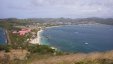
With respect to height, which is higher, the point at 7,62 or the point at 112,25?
the point at 7,62

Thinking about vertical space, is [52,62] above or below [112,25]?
above

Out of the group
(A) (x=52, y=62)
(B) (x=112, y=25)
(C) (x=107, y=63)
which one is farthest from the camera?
(B) (x=112, y=25)

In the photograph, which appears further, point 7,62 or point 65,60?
point 7,62

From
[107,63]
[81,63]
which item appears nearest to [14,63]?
[81,63]

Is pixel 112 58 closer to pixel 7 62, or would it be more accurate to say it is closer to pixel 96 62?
pixel 96 62

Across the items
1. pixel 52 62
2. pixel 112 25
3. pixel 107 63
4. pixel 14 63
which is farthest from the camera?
pixel 112 25

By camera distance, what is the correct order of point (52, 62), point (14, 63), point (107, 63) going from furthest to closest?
point (14, 63)
point (52, 62)
point (107, 63)

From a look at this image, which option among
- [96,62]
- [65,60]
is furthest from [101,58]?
[65,60]

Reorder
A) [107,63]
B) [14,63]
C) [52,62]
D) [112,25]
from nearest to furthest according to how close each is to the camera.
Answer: [107,63] < [52,62] < [14,63] < [112,25]

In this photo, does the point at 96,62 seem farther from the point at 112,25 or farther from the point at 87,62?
the point at 112,25
